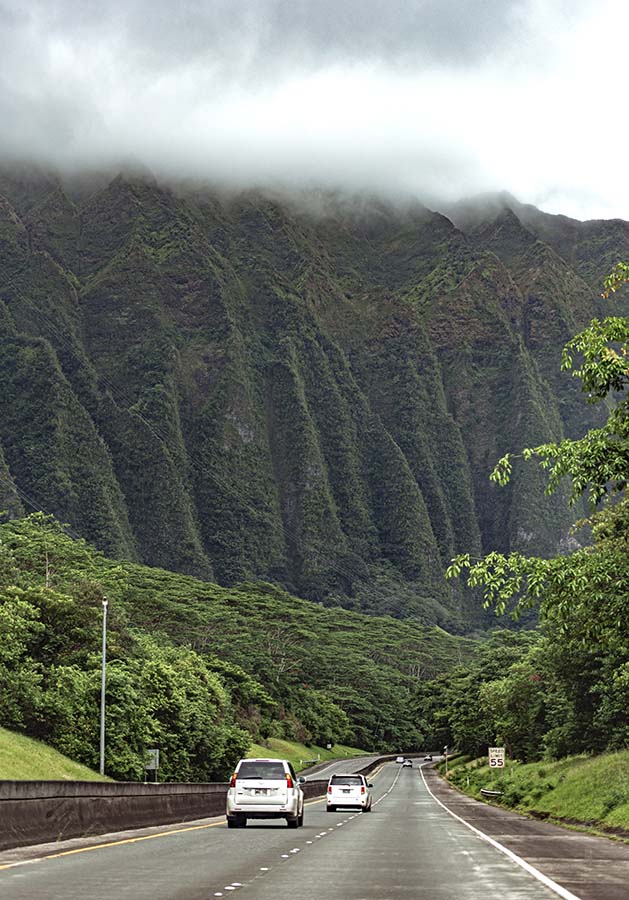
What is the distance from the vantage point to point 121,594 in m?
163

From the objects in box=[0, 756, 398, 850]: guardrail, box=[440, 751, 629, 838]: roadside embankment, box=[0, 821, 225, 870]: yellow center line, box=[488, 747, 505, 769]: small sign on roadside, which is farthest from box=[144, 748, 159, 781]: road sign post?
box=[0, 821, 225, 870]: yellow center line

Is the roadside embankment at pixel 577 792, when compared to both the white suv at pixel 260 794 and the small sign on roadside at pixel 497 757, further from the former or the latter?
the white suv at pixel 260 794

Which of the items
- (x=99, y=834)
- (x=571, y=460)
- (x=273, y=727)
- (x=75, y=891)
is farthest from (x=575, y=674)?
(x=273, y=727)

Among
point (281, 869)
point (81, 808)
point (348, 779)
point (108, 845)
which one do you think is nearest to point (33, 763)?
point (348, 779)

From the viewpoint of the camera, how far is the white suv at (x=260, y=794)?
102ft

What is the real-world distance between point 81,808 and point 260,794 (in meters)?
7.45

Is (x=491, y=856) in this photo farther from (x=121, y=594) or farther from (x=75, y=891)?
(x=121, y=594)

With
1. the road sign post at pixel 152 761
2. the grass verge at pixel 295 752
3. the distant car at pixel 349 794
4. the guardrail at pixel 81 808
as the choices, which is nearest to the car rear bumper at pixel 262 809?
the guardrail at pixel 81 808

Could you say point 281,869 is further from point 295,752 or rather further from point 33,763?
point 295,752

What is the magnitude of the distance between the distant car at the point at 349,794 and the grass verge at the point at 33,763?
44.5 feet

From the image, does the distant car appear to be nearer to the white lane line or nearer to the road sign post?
the road sign post

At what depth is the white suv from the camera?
30.9 metres

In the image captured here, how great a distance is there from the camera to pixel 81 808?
967 inches

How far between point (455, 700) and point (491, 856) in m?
122
